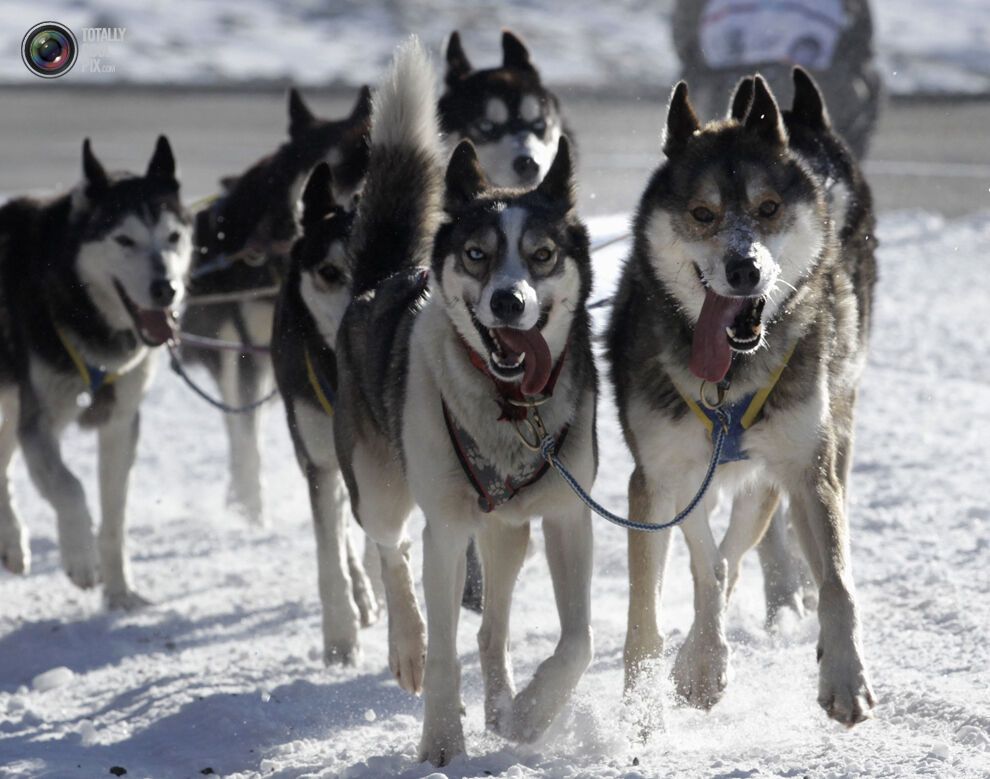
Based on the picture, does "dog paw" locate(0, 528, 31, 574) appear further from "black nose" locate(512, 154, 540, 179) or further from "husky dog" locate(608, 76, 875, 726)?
"husky dog" locate(608, 76, 875, 726)

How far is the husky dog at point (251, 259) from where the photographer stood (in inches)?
225

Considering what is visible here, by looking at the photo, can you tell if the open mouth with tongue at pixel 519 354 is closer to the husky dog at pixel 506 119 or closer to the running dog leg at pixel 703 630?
the running dog leg at pixel 703 630

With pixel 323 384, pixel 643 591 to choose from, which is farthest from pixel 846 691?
pixel 323 384

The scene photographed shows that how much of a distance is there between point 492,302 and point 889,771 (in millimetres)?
1218

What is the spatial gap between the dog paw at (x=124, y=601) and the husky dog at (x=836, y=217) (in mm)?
1982

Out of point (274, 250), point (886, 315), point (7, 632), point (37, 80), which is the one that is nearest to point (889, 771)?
point (7, 632)

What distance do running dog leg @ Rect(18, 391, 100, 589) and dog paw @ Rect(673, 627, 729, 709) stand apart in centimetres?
206

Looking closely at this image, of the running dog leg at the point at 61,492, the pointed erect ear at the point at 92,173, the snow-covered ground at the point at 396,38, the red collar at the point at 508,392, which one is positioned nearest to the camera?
the red collar at the point at 508,392

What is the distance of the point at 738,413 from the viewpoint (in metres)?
3.46

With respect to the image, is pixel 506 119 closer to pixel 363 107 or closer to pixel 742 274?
pixel 363 107

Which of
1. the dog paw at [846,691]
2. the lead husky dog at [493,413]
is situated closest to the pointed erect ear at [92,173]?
the lead husky dog at [493,413]

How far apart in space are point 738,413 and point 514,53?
2.91 metres

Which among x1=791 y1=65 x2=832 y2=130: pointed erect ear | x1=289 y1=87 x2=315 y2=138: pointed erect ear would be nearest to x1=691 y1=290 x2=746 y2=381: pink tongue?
x1=791 y1=65 x2=832 y2=130: pointed erect ear

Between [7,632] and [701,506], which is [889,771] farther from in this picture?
[7,632]
